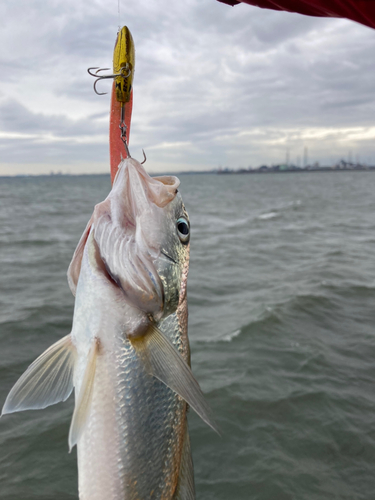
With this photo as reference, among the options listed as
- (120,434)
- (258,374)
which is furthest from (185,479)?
(258,374)

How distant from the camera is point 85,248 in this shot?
1994 mm

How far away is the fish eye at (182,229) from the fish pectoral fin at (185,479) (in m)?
1.01

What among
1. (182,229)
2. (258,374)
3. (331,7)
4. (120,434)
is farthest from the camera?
(258,374)

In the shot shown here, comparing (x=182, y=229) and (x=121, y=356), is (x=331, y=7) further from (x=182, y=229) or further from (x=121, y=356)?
(x=121, y=356)

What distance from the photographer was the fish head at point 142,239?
1883 millimetres

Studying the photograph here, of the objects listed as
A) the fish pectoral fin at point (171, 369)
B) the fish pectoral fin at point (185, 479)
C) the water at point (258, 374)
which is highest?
the fish pectoral fin at point (171, 369)

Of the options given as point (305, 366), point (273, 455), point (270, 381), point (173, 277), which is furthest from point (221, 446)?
point (173, 277)

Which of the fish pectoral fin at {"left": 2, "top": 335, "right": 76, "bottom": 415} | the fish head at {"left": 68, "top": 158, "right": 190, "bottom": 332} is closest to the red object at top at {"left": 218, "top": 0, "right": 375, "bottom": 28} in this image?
the fish head at {"left": 68, "top": 158, "right": 190, "bottom": 332}

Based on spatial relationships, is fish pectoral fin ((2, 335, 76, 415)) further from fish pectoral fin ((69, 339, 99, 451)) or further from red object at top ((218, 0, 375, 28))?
red object at top ((218, 0, 375, 28))

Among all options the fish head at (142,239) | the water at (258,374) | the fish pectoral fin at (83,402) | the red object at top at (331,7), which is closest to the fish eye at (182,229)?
the fish head at (142,239)

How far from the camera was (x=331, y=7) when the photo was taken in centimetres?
119

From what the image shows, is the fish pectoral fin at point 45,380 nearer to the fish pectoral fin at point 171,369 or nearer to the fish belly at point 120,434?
the fish belly at point 120,434

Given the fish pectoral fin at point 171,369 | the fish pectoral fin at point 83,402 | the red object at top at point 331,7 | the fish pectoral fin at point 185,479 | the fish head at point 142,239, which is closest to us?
the red object at top at point 331,7

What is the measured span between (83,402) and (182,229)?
2.97ft
